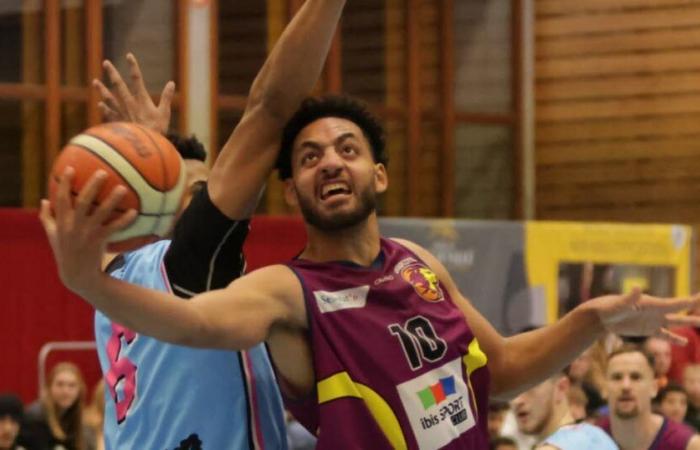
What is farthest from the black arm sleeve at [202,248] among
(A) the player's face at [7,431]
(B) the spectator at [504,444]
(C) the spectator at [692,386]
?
(C) the spectator at [692,386]

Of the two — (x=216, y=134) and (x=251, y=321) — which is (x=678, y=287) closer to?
(x=216, y=134)

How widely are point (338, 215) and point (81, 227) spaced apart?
85cm

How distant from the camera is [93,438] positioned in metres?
9.47

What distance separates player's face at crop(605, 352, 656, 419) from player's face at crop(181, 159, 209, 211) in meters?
3.42

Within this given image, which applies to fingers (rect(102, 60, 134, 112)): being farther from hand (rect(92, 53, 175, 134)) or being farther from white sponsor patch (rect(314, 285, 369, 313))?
white sponsor patch (rect(314, 285, 369, 313))

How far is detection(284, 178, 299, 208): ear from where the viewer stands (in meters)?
3.84

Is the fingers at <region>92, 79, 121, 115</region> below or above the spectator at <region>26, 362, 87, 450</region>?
above

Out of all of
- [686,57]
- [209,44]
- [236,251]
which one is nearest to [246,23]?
[209,44]

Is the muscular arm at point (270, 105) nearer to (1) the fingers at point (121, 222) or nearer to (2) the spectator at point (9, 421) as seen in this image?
(1) the fingers at point (121, 222)

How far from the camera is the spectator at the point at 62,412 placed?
29.9 feet

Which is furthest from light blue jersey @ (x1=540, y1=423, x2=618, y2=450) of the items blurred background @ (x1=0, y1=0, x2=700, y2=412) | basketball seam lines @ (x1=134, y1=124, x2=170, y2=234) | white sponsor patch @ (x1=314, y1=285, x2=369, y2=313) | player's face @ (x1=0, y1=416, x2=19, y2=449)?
blurred background @ (x1=0, y1=0, x2=700, y2=412)

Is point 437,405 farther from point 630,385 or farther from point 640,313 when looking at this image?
point 630,385

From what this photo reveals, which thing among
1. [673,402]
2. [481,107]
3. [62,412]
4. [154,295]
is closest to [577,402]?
[673,402]

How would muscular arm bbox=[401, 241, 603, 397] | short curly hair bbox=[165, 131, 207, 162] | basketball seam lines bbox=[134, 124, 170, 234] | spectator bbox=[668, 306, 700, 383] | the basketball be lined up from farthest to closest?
spectator bbox=[668, 306, 700, 383]
short curly hair bbox=[165, 131, 207, 162]
muscular arm bbox=[401, 241, 603, 397]
basketball seam lines bbox=[134, 124, 170, 234]
the basketball
